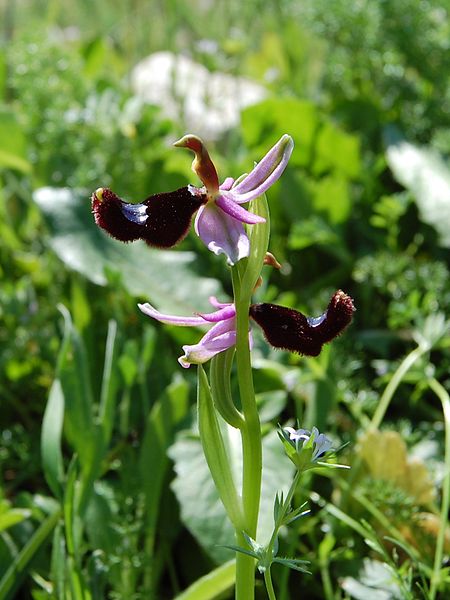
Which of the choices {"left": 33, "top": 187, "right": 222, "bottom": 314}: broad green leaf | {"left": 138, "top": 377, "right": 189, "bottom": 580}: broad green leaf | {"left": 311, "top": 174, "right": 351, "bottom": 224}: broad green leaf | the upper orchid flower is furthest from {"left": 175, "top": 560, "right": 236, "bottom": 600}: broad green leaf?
{"left": 311, "top": 174, "right": 351, "bottom": 224}: broad green leaf

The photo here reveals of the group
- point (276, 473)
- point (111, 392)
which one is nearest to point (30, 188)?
point (111, 392)

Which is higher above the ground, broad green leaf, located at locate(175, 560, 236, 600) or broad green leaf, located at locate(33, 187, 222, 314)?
broad green leaf, located at locate(33, 187, 222, 314)

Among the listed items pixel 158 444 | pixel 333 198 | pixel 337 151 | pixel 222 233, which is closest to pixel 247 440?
pixel 222 233

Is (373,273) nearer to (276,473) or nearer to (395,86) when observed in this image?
(276,473)

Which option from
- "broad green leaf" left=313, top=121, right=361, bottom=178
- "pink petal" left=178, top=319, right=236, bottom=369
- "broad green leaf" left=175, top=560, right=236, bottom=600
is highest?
"pink petal" left=178, top=319, right=236, bottom=369

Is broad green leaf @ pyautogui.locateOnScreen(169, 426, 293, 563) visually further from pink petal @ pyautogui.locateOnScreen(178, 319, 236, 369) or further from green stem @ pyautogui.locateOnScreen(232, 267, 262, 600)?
pink petal @ pyautogui.locateOnScreen(178, 319, 236, 369)

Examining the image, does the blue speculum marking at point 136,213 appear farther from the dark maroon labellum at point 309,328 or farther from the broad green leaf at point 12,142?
the broad green leaf at point 12,142

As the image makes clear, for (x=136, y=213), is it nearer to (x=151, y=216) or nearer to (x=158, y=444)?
(x=151, y=216)
